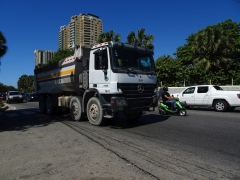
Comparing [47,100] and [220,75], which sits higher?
[220,75]

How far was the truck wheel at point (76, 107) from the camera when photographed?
9797 millimetres

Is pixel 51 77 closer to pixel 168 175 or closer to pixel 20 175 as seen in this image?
pixel 20 175

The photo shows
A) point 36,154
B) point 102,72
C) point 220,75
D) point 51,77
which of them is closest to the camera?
point 36,154

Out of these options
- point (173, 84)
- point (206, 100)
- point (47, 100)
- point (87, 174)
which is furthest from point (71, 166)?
point (173, 84)

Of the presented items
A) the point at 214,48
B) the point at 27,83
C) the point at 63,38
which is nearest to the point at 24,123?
the point at 214,48

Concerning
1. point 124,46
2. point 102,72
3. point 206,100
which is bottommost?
point 206,100

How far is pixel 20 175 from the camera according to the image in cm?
402

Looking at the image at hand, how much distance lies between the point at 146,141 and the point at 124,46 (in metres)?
3.66

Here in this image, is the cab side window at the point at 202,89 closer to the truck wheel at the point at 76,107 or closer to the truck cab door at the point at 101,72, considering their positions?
the truck wheel at the point at 76,107

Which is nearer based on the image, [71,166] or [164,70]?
[71,166]

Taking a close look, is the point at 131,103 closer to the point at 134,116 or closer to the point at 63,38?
the point at 134,116

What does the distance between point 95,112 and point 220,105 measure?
27.6 ft

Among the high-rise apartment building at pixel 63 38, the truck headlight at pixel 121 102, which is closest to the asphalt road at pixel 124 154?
the truck headlight at pixel 121 102

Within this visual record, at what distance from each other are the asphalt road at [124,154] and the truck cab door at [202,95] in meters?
6.80
